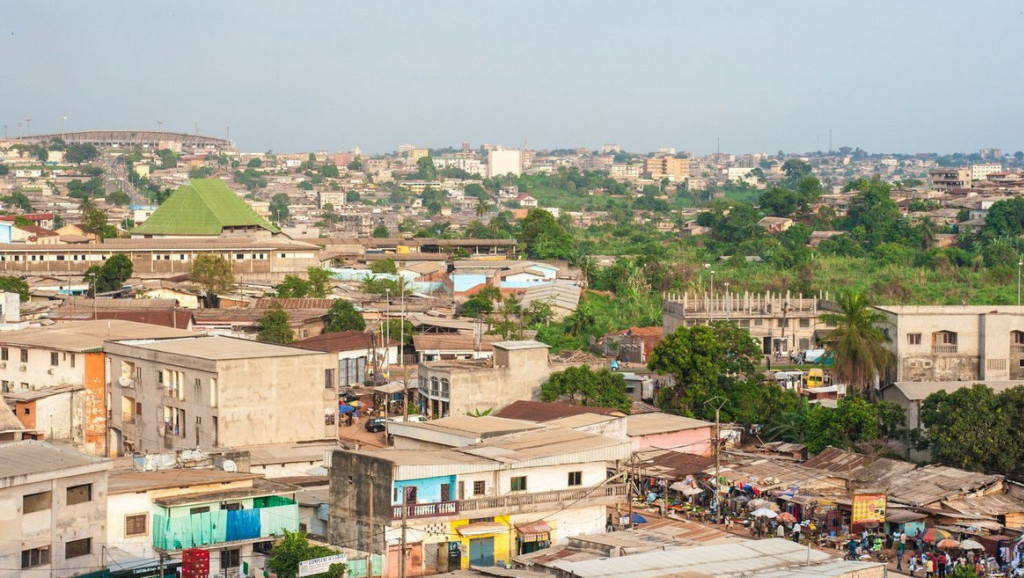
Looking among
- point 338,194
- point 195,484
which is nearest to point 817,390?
point 195,484

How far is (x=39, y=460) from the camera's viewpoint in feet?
51.0

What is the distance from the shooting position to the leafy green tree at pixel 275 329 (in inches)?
1309

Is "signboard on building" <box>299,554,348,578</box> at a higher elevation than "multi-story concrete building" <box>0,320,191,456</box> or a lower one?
lower

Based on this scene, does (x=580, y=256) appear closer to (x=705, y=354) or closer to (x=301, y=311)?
(x=301, y=311)

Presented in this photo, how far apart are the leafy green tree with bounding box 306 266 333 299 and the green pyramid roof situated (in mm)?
6669

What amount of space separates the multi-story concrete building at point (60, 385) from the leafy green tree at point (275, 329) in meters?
7.12

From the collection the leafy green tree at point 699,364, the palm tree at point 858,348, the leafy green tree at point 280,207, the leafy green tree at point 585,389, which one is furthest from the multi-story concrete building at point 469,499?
the leafy green tree at point 280,207

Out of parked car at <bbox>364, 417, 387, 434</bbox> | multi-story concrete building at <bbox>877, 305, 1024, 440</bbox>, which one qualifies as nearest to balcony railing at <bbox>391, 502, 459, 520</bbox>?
parked car at <bbox>364, 417, 387, 434</bbox>

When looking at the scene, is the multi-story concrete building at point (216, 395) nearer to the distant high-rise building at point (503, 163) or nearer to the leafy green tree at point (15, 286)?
the leafy green tree at point (15, 286)

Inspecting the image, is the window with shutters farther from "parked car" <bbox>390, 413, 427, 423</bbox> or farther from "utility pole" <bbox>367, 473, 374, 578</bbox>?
"parked car" <bbox>390, 413, 427, 423</bbox>

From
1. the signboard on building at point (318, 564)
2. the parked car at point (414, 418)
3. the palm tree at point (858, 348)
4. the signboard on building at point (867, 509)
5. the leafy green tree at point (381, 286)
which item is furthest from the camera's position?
the leafy green tree at point (381, 286)

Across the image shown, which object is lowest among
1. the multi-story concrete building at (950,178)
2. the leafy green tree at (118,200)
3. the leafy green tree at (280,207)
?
the leafy green tree at (280,207)

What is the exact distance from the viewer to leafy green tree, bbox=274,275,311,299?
134 feet

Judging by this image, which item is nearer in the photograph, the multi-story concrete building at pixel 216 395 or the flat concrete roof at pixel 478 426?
the flat concrete roof at pixel 478 426
